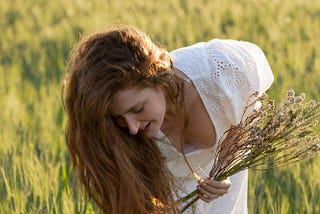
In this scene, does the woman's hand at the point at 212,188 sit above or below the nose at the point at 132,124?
below

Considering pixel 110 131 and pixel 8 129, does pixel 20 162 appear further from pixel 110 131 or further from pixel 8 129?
pixel 110 131

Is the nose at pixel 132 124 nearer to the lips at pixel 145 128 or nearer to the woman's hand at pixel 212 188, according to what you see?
the lips at pixel 145 128

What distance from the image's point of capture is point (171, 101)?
7.97 feet

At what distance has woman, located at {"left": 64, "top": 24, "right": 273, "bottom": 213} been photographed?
7.31ft

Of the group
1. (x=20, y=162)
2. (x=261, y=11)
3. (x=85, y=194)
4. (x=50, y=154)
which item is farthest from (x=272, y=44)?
(x=85, y=194)

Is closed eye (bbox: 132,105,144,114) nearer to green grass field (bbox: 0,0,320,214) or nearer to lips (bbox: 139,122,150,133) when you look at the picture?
lips (bbox: 139,122,150,133)

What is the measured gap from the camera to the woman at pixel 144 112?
223cm

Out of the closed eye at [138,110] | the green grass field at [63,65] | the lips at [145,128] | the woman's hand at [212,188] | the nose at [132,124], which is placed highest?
the closed eye at [138,110]

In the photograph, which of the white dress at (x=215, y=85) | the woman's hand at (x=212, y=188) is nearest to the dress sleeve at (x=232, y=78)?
the white dress at (x=215, y=85)

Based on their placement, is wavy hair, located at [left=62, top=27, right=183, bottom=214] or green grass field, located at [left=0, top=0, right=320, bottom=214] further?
green grass field, located at [left=0, top=0, right=320, bottom=214]

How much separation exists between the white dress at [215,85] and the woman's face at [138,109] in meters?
0.28

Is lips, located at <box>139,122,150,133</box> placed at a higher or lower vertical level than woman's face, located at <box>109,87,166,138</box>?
lower

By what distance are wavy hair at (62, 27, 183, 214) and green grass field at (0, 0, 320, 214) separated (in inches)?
9.2

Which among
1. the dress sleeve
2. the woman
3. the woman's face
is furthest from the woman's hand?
the dress sleeve
